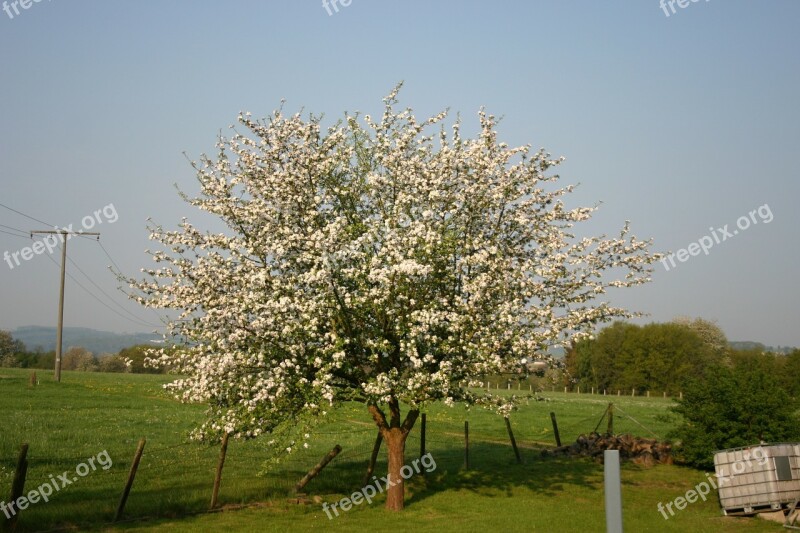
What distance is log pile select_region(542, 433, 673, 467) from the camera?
36.9 m

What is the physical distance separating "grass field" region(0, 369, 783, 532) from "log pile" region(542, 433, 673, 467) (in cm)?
100

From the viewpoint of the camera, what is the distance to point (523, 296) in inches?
1024

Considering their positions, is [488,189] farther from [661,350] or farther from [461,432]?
[661,350]

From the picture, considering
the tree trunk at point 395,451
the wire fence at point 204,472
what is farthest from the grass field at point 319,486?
the tree trunk at point 395,451

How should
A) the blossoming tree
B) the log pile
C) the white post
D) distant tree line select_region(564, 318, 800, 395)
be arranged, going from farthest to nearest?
distant tree line select_region(564, 318, 800, 395) < the log pile < the blossoming tree < the white post

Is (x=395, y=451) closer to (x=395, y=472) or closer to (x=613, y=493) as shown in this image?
(x=395, y=472)

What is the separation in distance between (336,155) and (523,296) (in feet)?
25.9

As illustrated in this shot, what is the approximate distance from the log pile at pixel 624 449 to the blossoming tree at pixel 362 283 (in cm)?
1358

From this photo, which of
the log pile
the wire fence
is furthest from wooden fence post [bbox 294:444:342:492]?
the log pile

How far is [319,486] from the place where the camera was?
29.0 metres

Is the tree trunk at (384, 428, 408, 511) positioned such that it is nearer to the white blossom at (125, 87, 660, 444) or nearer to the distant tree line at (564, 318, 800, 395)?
the white blossom at (125, 87, 660, 444)

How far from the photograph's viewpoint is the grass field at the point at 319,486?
2319 centimetres

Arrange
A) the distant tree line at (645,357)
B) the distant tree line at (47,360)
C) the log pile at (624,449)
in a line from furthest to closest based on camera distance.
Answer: the distant tree line at (645,357) → the distant tree line at (47,360) → the log pile at (624,449)

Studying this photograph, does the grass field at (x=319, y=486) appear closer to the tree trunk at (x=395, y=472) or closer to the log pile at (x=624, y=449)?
the tree trunk at (x=395, y=472)
